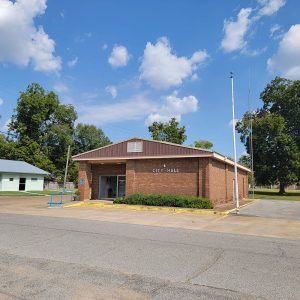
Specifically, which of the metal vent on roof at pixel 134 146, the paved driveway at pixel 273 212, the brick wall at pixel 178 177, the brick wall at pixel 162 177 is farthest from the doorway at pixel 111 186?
the paved driveway at pixel 273 212

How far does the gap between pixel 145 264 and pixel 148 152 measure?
19.2m

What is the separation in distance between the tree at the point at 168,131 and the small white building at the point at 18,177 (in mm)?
22383

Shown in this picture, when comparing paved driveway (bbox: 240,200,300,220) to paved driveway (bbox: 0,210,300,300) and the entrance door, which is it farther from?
the entrance door

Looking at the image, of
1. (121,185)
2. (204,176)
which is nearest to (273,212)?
(204,176)

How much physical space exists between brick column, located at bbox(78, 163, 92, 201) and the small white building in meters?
20.0

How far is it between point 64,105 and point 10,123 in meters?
12.5

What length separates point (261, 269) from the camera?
712 cm

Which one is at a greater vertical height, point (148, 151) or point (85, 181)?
point (148, 151)

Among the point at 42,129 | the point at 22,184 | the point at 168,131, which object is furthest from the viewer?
the point at 42,129

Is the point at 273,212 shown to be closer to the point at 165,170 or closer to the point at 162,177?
the point at 165,170

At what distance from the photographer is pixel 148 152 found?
86.8 feet

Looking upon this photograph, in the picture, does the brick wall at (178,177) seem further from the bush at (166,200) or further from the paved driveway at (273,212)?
the paved driveway at (273,212)

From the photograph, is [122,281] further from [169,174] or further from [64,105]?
[64,105]

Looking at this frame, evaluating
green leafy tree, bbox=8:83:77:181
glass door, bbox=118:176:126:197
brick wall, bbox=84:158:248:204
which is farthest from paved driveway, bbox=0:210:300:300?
green leafy tree, bbox=8:83:77:181
